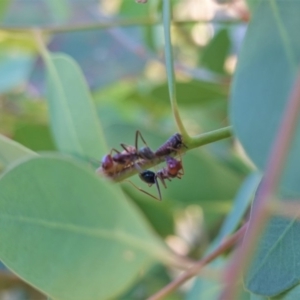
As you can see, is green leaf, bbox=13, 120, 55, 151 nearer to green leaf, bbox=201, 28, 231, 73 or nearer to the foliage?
the foliage

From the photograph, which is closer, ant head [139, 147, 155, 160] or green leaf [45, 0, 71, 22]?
ant head [139, 147, 155, 160]

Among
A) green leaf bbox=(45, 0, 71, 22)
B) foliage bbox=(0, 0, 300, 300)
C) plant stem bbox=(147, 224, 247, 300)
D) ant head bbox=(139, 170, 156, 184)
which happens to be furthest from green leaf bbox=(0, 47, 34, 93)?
plant stem bbox=(147, 224, 247, 300)

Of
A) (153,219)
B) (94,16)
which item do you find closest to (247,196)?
(153,219)

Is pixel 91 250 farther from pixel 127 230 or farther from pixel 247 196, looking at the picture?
pixel 247 196

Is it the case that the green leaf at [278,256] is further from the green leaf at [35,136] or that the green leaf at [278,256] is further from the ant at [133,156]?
the green leaf at [35,136]

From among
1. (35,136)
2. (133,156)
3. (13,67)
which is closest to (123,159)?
(133,156)

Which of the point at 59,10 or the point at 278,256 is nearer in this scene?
the point at 278,256

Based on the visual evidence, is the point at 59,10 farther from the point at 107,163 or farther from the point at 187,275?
the point at 187,275

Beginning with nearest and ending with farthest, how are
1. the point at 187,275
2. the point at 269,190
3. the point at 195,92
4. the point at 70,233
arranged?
the point at 269,190 → the point at 70,233 → the point at 187,275 → the point at 195,92
